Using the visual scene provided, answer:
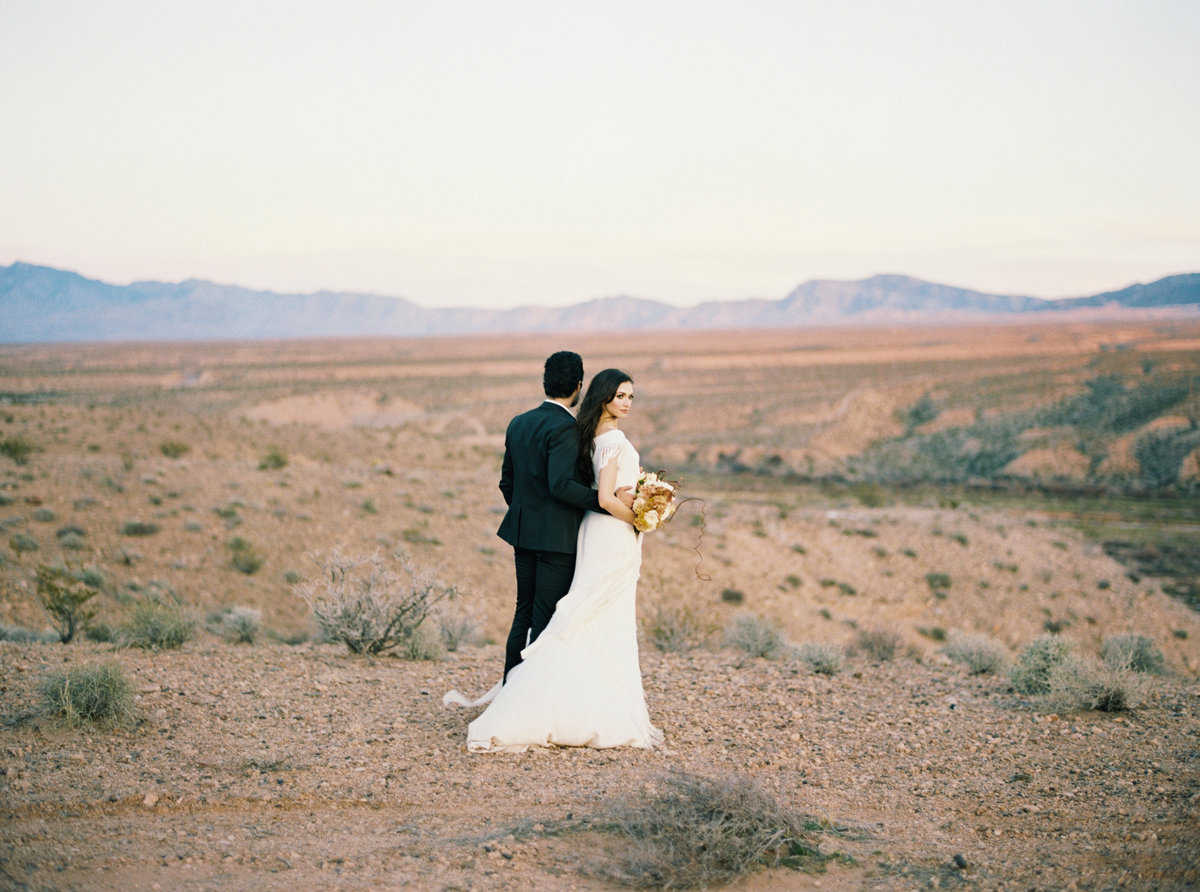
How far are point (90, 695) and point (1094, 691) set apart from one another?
7.06 meters

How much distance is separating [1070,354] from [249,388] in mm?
66242

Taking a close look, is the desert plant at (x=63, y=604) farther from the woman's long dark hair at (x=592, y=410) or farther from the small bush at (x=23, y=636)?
the woman's long dark hair at (x=592, y=410)

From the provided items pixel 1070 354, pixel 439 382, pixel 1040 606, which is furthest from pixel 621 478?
pixel 1070 354

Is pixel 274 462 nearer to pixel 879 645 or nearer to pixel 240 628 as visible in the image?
pixel 240 628

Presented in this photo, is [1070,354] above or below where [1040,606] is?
above

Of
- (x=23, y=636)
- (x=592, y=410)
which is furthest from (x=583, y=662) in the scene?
(x=23, y=636)

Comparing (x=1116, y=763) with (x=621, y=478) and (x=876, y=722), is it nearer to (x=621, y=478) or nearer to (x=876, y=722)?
(x=876, y=722)

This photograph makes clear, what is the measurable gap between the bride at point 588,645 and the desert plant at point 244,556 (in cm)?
1056

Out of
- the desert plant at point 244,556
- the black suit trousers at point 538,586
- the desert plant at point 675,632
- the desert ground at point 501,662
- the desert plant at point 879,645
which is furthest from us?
the desert plant at point 244,556

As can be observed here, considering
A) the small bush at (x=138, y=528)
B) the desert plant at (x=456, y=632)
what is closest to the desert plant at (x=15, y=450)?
the small bush at (x=138, y=528)

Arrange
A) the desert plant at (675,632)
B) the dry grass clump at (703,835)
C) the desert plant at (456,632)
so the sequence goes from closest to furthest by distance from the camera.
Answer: the dry grass clump at (703,835) < the desert plant at (456,632) < the desert plant at (675,632)

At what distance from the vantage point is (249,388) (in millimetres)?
62938

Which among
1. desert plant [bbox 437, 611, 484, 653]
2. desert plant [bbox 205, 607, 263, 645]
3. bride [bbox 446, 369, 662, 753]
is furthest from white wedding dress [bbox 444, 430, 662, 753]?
desert plant [bbox 205, 607, 263, 645]

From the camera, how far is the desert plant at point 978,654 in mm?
9188
